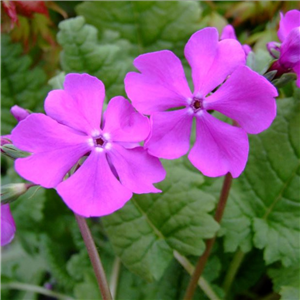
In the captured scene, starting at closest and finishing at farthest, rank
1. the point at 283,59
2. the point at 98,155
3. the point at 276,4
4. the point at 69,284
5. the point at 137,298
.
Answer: the point at 98,155 < the point at 283,59 < the point at 137,298 < the point at 69,284 < the point at 276,4

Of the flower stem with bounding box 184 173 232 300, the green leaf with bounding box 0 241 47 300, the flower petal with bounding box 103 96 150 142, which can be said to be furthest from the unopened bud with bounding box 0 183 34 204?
the green leaf with bounding box 0 241 47 300

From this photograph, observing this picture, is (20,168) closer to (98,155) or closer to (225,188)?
(98,155)

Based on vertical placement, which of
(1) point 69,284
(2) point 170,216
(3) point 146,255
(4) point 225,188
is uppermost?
(4) point 225,188

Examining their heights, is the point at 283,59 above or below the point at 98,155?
above

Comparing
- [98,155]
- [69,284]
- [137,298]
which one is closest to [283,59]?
[98,155]

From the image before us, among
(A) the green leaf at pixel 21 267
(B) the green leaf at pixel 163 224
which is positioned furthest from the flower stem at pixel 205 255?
(A) the green leaf at pixel 21 267

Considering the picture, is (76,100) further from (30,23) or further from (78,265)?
(30,23)

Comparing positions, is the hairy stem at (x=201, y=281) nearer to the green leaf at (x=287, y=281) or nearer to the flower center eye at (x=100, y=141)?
the green leaf at (x=287, y=281)
